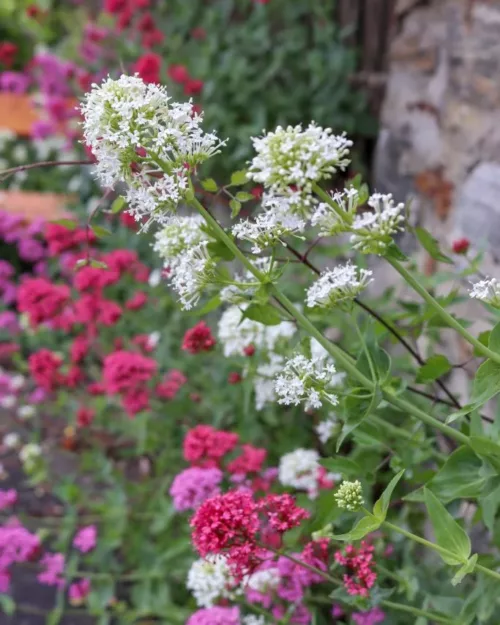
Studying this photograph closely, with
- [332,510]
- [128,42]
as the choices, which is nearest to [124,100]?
[332,510]

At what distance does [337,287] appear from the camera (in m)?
0.88

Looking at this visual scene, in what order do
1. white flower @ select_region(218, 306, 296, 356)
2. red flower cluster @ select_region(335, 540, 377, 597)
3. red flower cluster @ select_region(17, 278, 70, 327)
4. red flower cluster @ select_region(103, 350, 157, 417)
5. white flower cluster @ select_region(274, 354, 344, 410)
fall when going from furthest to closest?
red flower cluster @ select_region(17, 278, 70, 327), red flower cluster @ select_region(103, 350, 157, 417), white flower @ select_region(218, 306, 296, 356), red flower cluster @ select_region(335, 540, 377, 597), white flower cluster @ select_region(274, 354, 344, 410)

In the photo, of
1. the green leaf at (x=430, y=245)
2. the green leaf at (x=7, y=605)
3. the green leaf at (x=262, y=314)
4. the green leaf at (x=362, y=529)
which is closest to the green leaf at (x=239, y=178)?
the green leaf at (x=262, y=314)

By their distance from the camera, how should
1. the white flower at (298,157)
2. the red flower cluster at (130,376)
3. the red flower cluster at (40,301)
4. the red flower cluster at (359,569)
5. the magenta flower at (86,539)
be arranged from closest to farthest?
the white flower at (298,157) < the red flower cluster at (359,569) < the red flower cluster at (130,376) < the magenta flower at (86,539) < the red flower cluster at (40,301)

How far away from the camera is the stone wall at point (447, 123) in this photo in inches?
70.7

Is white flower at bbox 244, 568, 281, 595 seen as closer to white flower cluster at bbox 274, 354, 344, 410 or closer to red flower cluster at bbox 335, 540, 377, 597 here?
red flower cluster at bbox 335, 540, 377, 597

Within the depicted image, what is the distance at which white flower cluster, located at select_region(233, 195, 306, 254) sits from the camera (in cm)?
82

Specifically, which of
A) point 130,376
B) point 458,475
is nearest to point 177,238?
point 458,475

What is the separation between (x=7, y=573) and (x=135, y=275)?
92 cm

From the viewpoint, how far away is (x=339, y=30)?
280 cm

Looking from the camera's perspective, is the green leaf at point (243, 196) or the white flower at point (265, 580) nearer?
the green leaf at point (243, 196)

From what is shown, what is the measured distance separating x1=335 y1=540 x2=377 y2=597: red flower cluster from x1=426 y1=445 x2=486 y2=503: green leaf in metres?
0.12

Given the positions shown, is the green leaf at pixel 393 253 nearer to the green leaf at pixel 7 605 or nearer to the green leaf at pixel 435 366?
the green leaf at pixel 435 366

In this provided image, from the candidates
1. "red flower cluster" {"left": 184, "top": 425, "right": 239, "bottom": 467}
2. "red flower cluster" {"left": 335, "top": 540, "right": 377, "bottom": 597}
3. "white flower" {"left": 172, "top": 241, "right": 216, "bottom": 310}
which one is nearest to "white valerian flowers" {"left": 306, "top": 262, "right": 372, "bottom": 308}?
"white flower" {"left": 172, "top": 241, "right": 216, "bottom": 310}
